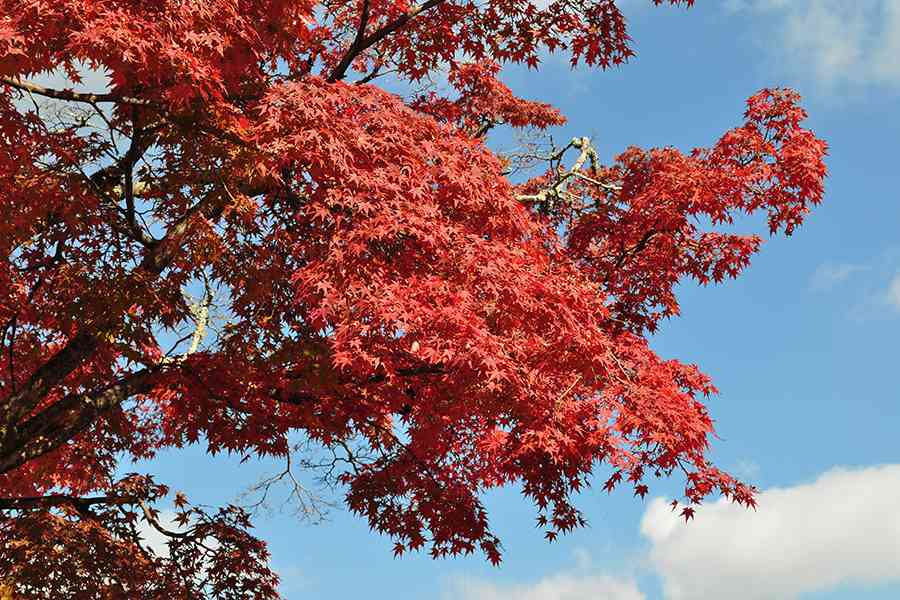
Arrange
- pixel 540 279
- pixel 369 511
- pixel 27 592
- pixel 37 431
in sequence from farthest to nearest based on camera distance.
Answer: pixel 369 511
pixel 37 431
pixel 27 592
pixel 540 279

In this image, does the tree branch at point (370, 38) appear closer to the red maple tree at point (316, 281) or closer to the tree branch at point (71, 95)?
the red maple tree at point (316, 281)

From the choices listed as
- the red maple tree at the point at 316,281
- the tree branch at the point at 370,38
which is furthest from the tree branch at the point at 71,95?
the tree branch at the point at 370,38

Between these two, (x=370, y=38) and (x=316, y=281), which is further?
(x=370, y=38)

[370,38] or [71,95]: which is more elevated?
[370,38]

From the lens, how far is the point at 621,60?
12406 mm

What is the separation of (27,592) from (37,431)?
164 centimetres

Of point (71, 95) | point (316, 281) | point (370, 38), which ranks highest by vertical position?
point (370, 38)

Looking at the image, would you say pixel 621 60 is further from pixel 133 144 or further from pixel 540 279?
pixel 133 144

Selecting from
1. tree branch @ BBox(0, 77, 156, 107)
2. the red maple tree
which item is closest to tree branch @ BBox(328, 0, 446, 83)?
the red maple tree

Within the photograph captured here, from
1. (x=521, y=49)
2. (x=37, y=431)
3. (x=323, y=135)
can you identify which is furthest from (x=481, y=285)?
(x=521, y=49)

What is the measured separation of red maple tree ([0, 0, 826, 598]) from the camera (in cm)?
778

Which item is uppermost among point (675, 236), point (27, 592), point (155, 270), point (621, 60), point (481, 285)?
point (621, 60)

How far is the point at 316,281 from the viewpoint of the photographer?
307 inches

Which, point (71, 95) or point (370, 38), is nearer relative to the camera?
point (71, 95)
